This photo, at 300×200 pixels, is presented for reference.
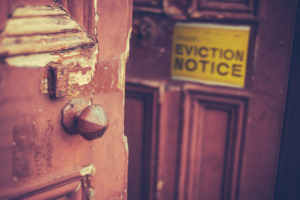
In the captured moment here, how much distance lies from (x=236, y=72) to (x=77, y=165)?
0.73m

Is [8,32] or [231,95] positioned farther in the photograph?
[231,95]

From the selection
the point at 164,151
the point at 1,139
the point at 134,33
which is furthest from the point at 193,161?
the point at 1,139

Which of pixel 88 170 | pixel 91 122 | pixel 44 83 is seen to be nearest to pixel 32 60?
pixel 44 83

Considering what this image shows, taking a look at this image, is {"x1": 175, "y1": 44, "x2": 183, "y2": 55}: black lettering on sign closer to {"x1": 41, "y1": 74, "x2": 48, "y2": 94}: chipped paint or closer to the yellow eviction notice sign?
the yellow eviction notice sign

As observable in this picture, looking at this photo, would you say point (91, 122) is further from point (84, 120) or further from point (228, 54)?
point (228, 54)

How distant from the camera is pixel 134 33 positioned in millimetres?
1254

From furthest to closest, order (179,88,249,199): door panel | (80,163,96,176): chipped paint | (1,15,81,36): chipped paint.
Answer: (179,88,249,199): door panel → (80,163,96,176): chipped paint → (1,15,81,36): chipped paint

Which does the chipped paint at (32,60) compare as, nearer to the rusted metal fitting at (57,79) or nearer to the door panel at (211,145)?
the rusted metal fitting at (57,79)

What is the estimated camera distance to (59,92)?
582mm

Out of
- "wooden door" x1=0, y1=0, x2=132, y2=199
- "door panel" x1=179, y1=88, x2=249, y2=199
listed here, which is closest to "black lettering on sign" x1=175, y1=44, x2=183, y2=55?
"door panel" x1=179, y1=88, x2=249, y2=199

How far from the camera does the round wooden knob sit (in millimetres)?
574

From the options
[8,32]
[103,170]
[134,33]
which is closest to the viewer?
[8,32]

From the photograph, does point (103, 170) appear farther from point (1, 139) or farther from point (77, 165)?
point (1, 139)

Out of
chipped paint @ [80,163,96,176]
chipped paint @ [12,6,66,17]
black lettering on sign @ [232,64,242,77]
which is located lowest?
chipped paint @ [80,163,96,176]
